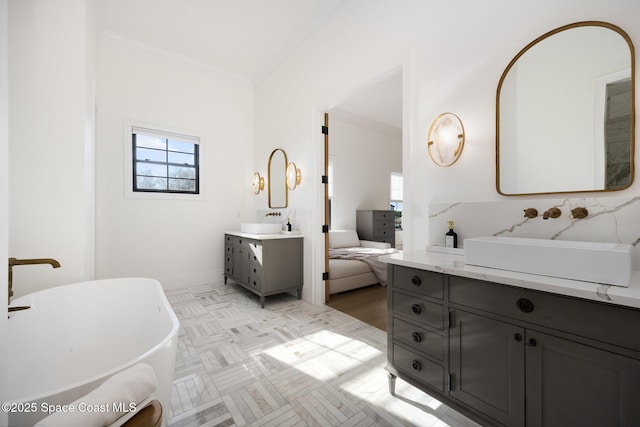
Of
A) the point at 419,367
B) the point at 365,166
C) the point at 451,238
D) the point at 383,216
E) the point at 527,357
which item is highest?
the point at 365,166

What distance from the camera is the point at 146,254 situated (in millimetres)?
3725

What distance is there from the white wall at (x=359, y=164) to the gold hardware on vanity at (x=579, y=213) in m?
4.39

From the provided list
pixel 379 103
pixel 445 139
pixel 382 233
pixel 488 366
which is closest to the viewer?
pixel 488 366

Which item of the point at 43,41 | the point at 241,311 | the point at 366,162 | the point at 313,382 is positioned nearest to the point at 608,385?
the point at 313,382

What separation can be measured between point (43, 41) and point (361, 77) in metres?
2.43

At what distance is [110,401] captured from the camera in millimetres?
695

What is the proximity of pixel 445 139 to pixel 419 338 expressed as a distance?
1352 mm

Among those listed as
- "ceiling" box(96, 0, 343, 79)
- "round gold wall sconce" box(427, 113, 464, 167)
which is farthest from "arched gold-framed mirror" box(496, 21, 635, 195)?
"ceiling" box(96, 0, 343, 79)

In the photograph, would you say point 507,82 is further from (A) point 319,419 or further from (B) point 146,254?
(B) point 146,254

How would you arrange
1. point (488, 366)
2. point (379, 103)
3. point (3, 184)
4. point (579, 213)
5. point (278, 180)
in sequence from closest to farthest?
point (3, 184), point (488, 366), point (579, 213), point (278, 180), point (379, 103)

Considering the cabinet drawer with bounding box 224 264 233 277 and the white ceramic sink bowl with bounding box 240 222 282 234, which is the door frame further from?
the cabinet drawer with bounding box 224 264 233 277

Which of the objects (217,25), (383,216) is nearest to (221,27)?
(217,25)

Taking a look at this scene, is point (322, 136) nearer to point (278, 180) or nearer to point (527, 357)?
point (278, 180)

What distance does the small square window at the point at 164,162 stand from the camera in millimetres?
3754
